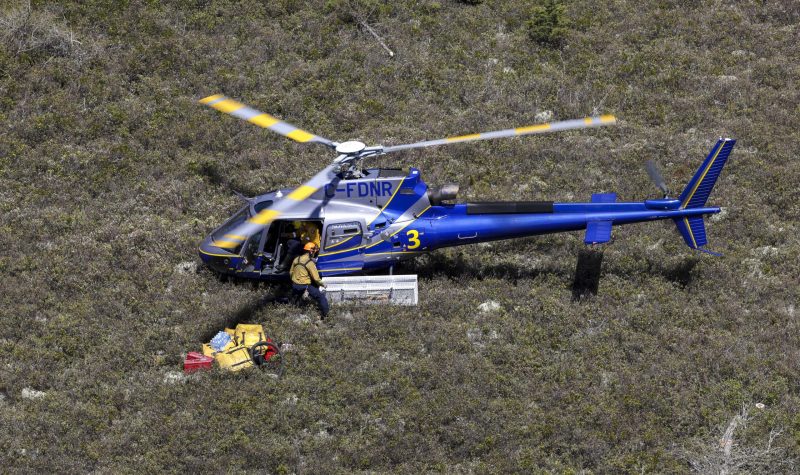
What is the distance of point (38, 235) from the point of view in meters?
19.8

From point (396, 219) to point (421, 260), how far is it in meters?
1.57

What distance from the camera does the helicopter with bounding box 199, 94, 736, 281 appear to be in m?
17.5

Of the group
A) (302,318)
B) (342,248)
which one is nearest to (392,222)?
(342,248)

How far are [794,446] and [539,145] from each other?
10.3m

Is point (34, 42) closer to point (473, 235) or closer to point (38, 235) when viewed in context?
point (38, 235)

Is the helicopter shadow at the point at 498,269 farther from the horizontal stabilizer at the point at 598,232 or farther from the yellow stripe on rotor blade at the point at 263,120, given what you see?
the yellow stripe on rotor blade at the point at 263,120

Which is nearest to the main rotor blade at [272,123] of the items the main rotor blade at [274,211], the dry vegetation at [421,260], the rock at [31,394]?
the main rotor blade at [274,211]

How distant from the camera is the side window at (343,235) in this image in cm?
1764

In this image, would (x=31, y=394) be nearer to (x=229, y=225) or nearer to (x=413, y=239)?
(x=229, y=225)

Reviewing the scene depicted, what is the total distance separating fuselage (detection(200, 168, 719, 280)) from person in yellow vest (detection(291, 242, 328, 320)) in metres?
0.58

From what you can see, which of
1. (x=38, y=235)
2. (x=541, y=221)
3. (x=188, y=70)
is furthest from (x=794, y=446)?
(x=188, y=70)

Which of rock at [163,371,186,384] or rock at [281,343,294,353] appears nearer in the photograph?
rock at [163,371,186,384]

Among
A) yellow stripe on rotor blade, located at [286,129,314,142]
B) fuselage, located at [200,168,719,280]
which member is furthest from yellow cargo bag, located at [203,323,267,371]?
yellow stripe on rotor blade, located at [286,129,314,142]

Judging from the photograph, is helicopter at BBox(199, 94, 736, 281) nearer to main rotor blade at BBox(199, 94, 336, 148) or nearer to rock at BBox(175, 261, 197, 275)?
main rotor blade at BBox(199, 94, 336, 148)
